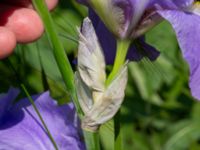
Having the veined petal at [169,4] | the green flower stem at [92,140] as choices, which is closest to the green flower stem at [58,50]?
the green flower stem at [92,140]

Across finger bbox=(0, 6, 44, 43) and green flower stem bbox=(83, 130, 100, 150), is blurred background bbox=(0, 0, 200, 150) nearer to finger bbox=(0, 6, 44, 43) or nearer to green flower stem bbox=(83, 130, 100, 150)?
finger bbox=(0, 6, 44, 43)

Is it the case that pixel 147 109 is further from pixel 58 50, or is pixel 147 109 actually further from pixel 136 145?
pixel 58 50

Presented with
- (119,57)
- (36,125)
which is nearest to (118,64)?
(119,57)

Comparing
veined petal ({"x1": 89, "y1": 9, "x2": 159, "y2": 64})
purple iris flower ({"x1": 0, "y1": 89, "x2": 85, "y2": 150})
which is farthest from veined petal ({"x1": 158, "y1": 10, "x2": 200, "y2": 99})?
purple iris flower ({"x1": 0, "y1": 89, "x2": 85, "y2": 150})

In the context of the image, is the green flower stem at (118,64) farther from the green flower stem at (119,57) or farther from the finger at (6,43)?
the finger at (6,43)

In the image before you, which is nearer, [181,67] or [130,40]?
[130,40]

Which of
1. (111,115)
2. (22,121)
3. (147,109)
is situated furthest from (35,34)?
(147,109)
